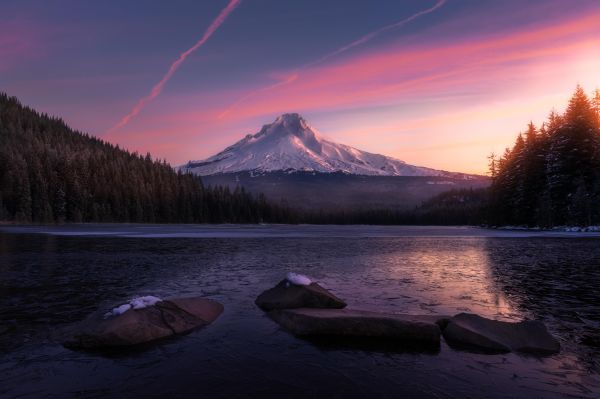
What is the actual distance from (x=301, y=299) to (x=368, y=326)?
127 inches

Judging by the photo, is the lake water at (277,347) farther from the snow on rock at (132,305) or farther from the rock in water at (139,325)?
the snow on rock at (132,305)

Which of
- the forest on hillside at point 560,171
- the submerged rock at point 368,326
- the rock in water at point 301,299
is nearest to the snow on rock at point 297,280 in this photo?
the rock in water at point 301,299

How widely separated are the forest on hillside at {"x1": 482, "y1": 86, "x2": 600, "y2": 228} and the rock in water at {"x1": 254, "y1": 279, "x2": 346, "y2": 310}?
73.1 metres

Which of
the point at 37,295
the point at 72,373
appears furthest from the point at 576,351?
the point at 37,295

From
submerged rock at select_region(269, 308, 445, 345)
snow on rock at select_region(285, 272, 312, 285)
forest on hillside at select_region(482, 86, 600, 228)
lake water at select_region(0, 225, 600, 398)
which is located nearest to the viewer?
lake water at select_region(0, 225, 600, 398)

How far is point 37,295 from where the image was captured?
1723cm

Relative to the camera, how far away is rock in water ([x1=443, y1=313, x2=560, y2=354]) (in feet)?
36.4

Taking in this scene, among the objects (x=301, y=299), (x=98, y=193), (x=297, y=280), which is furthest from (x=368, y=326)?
(x=98, y=193)

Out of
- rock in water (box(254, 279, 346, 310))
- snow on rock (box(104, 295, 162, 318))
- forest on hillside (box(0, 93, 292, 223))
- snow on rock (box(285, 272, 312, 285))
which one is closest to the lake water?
rock in water (box(254, 279, 346, 310))

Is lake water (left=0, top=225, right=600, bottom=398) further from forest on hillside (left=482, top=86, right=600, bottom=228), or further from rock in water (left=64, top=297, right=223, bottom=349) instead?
forest on hillside (left=482, top=86, right=600, bottom=228)

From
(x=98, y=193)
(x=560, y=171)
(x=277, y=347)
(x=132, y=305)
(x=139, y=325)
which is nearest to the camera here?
(x=277, y=347)

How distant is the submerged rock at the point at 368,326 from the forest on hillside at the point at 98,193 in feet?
410

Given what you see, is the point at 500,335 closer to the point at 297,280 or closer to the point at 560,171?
the point at 297,280

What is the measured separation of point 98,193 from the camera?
428 ft
